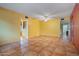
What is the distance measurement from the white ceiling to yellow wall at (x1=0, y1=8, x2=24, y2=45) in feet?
0.49

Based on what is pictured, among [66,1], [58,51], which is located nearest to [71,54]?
[58,51]

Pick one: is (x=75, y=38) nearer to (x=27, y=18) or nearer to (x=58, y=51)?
(x=58, y=51)

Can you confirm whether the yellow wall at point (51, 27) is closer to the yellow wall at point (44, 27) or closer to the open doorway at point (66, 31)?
the yellow wall at point (44, 27)

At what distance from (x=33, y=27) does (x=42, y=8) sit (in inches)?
27.1

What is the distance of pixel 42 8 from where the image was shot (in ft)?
8.32

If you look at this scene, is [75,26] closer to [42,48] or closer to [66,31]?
[66,31]

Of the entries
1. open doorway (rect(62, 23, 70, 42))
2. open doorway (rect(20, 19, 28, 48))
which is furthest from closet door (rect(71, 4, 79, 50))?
open doorway (rect(20, 19, 28, 48))

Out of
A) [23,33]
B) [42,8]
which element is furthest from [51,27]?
[23,33]

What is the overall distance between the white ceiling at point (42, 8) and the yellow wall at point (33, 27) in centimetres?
20

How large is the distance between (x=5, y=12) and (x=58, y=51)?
4.93 ft

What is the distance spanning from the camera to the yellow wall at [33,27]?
2.89m

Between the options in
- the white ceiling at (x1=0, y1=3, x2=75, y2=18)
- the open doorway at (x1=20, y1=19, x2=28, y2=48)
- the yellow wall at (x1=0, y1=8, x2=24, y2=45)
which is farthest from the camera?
the open doorway at (x1=20, y1=19, x2=28, y2=48)

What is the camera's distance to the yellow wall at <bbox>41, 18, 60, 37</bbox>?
2664mm

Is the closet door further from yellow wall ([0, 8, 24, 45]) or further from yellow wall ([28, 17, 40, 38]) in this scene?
yellow wall ([0, 8, 24, 45])
